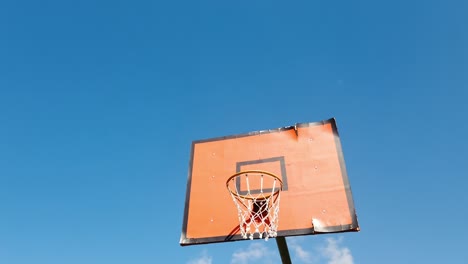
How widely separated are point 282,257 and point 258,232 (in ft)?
1.35

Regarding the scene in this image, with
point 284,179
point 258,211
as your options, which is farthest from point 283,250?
point 284,179

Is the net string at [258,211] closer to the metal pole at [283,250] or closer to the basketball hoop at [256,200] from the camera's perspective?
the basketball hoop at [256,200]

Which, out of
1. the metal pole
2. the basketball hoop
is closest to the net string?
the basketball hoop

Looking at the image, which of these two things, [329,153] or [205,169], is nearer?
[329,153]

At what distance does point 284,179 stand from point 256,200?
48cm

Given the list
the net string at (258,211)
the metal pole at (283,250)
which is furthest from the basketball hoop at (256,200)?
the metal pole at (283,250)

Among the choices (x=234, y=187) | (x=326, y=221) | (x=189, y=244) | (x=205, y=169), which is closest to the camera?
(x=326, y=221)

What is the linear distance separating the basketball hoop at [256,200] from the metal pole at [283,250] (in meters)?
0.15

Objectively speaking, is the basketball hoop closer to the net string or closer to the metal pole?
the net string

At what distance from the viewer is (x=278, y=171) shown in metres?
5.11

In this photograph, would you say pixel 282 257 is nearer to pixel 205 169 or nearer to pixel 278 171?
pixel 278 171

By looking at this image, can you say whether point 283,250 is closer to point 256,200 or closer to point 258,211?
point 258,211

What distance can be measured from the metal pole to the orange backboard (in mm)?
116

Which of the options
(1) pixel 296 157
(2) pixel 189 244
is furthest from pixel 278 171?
(2) pixel 189 244
